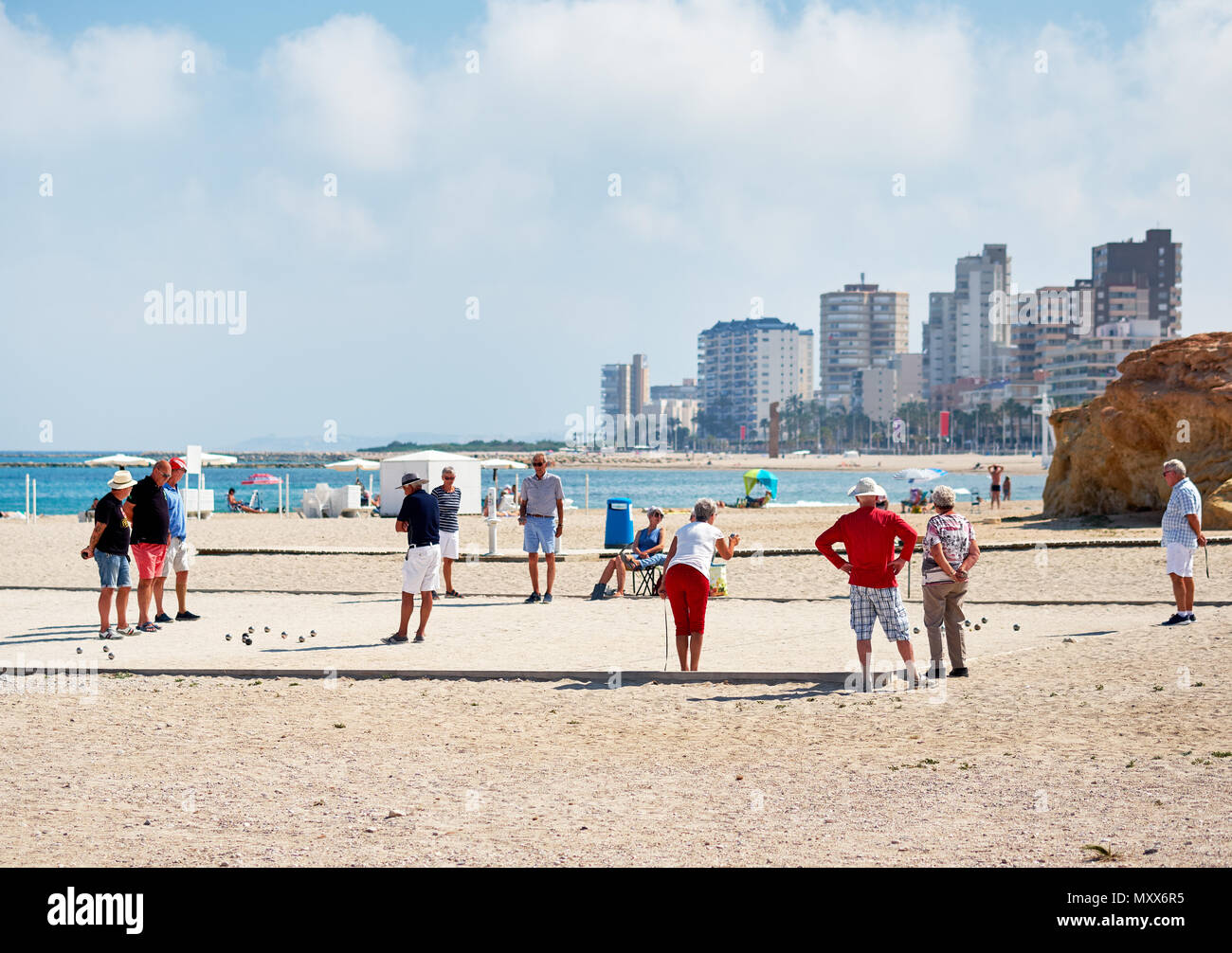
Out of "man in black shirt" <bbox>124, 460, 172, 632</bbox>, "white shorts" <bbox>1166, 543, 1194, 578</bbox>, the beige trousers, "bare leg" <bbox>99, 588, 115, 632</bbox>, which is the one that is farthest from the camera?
"man in black shirt" <bbox>124, 460, 172, 632</bbox>

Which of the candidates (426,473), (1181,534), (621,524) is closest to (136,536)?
(621,524)

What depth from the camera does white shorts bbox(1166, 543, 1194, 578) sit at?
1171 cm

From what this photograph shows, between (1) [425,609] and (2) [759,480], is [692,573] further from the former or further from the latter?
(2) [759,480]

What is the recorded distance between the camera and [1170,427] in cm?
2423

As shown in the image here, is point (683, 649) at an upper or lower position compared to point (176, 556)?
lower

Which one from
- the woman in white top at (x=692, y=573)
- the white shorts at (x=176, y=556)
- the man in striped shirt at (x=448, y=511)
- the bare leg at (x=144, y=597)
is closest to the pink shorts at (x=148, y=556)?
the bare leg at (x=144, y=597)

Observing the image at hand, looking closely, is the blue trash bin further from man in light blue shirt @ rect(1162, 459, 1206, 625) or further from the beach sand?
man in light blue shirt @ rect(1162, 459, 1206, 625)

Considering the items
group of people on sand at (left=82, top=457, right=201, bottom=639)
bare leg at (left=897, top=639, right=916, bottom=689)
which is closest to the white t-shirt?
bare leg at (left=897, top=639, right=916, bottom=689)

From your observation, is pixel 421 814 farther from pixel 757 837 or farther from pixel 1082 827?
pixel 1082 827

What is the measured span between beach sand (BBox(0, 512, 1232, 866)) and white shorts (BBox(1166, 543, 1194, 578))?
0.63 m

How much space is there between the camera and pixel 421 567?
11273 mm

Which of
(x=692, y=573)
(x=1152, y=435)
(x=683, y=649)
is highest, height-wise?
(x=1152, y=435)

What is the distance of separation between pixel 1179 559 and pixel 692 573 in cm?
538
